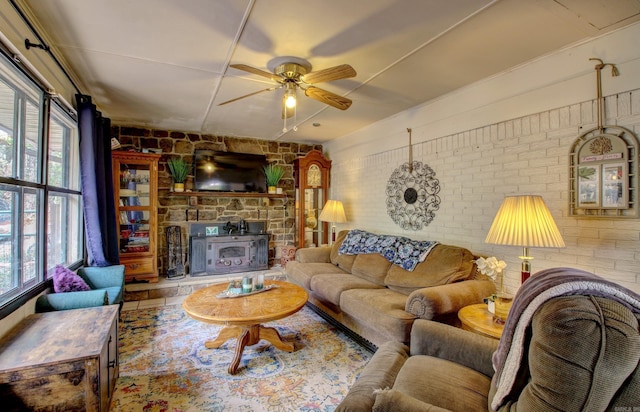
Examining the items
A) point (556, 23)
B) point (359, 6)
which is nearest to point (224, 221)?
point (359, 6)

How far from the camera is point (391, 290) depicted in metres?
3.12

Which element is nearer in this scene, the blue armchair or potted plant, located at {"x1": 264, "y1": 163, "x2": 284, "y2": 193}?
the blue armchair

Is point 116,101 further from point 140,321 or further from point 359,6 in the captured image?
point 359,6

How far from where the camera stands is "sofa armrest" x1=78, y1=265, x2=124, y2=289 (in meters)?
3.00

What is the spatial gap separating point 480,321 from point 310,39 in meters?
2.26

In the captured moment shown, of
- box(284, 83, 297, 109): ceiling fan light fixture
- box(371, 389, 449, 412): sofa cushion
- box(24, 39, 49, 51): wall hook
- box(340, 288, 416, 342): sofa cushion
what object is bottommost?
box(340, 288, 416, 342): sofa cushion

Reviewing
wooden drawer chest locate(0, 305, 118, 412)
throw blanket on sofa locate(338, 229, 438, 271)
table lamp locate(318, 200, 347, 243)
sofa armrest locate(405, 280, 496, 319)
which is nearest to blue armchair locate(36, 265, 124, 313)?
wooden drawer chest locate(0, 305, 118, 412)

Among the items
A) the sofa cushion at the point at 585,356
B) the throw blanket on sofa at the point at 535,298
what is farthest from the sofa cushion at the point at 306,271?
the sofa cushion at the point at 585,356

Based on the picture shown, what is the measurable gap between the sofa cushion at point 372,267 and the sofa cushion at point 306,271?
0.27 meters

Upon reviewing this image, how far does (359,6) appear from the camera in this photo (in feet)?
5.84

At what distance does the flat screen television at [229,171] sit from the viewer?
4.83m

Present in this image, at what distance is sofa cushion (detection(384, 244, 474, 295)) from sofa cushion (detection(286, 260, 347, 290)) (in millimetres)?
967

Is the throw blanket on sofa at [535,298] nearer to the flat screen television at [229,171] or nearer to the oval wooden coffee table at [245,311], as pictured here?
the oval wooden coffee table at [245,311]

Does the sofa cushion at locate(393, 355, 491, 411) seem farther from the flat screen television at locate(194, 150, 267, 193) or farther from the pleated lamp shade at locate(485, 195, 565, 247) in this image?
the flat screen television at locate(194, 150, 267, 193)
